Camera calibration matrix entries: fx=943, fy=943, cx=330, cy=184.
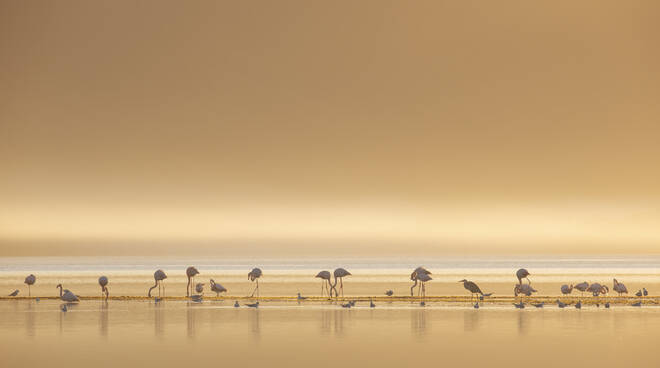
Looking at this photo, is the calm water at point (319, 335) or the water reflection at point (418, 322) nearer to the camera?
the calm water at point (319, 335)

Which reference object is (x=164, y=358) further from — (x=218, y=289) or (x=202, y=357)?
(x=218, y=289)

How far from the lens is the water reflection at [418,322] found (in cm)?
843

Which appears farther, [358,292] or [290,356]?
[358,292]

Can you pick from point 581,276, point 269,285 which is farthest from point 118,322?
point 581,276

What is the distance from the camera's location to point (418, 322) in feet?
30.5

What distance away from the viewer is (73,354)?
23.2 ft

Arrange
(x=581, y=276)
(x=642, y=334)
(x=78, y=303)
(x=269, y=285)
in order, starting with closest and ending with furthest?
(x=642, y=334) < (x=78, y=303) < (x=269, y=285) < (x=581, y=276)

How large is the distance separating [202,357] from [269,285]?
8.29 m

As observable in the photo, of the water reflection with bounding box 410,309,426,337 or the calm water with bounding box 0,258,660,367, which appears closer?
the calm water with bounding box 0,258,660,367

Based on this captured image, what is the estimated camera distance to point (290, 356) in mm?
6930

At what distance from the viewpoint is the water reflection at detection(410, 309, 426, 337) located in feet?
27.7

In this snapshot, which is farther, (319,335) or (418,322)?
(418,322)

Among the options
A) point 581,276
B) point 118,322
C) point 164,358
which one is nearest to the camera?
point 164,358

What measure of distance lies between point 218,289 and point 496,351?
563cm
